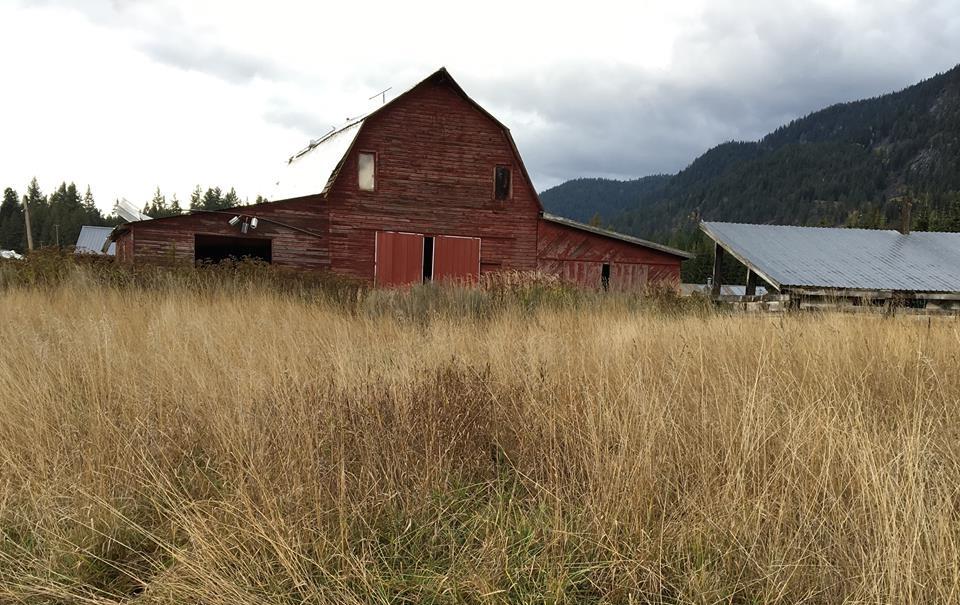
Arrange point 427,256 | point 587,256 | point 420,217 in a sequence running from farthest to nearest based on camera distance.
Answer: point 587,256 < point 427,256 < point 420,217

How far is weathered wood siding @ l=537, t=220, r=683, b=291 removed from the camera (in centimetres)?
2502

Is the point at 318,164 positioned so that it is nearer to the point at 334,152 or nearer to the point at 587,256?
the point at 334,152

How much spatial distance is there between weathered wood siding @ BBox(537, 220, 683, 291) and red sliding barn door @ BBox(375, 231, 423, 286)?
15.2 ft

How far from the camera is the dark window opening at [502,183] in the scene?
2452 centimetres

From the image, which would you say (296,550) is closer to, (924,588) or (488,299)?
(924,588)

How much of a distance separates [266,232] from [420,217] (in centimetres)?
524

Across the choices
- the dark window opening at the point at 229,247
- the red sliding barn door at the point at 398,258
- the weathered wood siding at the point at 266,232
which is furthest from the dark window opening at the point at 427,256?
the dark window opening at the point at 229,247

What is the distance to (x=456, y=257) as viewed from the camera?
78.6ft

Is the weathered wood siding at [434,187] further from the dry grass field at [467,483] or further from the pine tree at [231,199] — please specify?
the pine tree at [231,199]

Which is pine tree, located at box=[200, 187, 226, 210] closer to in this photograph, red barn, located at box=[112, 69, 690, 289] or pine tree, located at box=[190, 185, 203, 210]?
pine tree, located at box=[190, 185, 203, 210]

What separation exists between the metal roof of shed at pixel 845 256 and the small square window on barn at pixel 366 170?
1124cm

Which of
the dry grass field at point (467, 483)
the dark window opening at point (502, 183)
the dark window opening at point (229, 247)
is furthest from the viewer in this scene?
the dark window opening at point (502, 183)

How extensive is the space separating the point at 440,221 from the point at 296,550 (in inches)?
845

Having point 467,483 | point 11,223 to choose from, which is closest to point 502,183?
point 467,483
